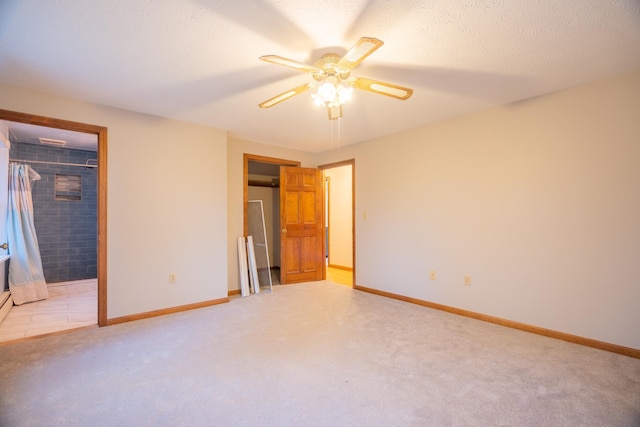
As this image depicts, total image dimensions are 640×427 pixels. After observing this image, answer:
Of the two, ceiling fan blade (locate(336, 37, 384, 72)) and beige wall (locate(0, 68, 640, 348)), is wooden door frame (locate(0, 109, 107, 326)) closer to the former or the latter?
beige wall (locate(0, 68, 640, 348))

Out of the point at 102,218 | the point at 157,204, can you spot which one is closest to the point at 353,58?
the point at 157,204

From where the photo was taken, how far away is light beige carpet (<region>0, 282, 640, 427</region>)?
160 centimetres

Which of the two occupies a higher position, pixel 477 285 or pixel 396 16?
pixel 396 16

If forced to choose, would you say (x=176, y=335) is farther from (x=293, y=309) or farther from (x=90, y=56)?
(x=90, y=56)

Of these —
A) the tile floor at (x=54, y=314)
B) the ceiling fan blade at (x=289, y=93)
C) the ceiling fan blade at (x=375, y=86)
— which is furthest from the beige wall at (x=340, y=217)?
the tile floor at (x=54, y=314)

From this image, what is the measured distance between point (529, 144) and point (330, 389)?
115 inches

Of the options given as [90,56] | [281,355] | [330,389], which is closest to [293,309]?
[281,355]

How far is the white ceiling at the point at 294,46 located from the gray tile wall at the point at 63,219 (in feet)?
8.66

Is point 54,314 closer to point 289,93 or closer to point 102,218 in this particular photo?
point 102,218

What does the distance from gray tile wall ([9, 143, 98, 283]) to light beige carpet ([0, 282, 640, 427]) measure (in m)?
2.53

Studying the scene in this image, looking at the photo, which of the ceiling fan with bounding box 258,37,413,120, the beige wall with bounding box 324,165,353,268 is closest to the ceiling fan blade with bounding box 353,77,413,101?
the ceiling fan with bounding box 258,37,413,120

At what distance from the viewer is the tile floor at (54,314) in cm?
284

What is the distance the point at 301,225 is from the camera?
4961 millimetres

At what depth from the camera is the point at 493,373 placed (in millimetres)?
2033
